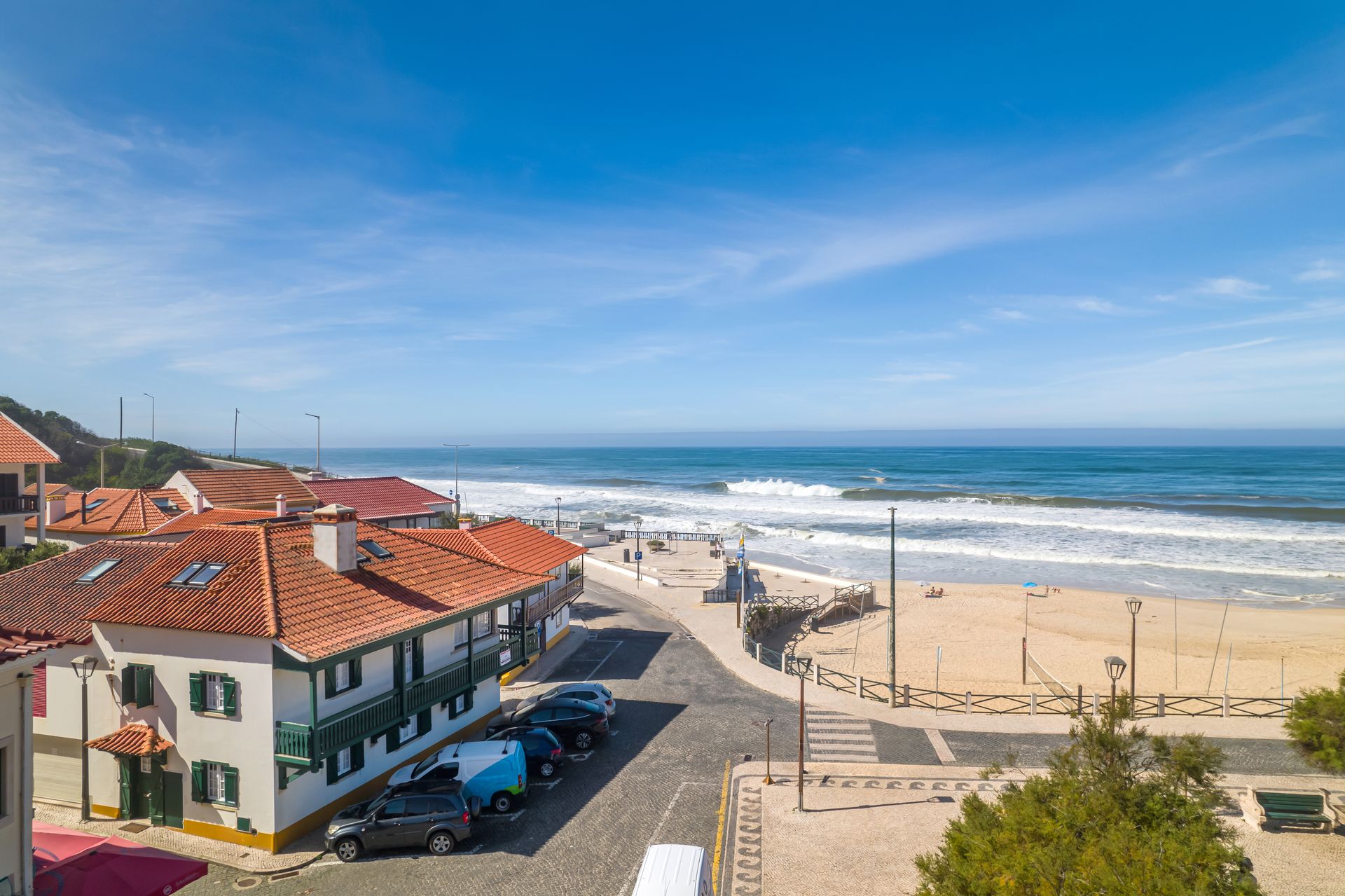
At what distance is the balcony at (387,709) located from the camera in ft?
54.5

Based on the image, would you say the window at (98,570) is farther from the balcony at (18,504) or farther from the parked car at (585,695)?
the balcony at (18,504)

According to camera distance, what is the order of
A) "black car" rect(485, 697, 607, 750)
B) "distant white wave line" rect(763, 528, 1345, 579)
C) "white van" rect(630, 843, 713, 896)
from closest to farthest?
"white van" rect(630, 843, 713, 896)
"black car" rect(485, 697, 607, 750)
"distant white wave line" rect(763, 528, 1345, 579)

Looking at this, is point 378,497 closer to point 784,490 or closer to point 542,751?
point 542,751

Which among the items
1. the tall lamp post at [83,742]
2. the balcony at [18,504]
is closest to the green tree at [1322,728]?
the tall lamp post at [83,742]

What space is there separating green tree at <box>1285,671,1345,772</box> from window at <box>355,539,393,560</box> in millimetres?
24207

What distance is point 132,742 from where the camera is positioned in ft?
57.2

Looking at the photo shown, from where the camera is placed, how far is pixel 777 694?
27.1 m

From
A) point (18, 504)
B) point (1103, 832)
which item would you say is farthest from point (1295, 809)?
point (18, 504)

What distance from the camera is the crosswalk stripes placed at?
70.9 ft

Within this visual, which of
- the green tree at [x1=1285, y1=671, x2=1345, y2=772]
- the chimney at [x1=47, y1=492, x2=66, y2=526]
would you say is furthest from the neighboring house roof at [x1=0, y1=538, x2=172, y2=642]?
the green tree at [x1=1285, y1=671, x2=1345, y2=772]

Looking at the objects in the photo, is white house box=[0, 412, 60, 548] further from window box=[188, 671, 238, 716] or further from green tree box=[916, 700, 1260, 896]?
green tree box=[916, 700, 1260, 896]

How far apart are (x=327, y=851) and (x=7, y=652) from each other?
354 inches

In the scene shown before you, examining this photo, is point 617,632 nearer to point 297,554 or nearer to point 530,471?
point 297,554

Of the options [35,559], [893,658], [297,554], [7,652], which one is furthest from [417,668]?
[35,559]
